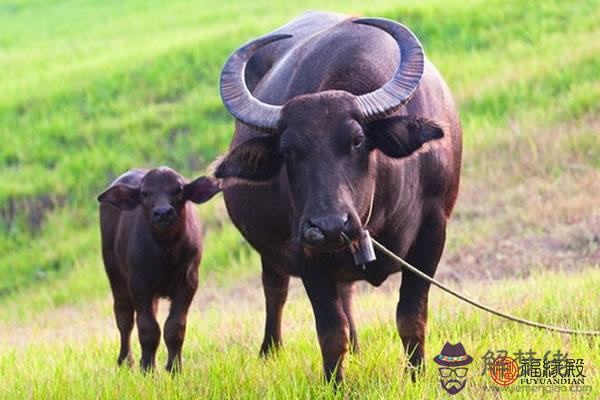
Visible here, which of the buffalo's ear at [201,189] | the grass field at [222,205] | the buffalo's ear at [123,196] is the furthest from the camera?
the buffalo's ear at [123,196]

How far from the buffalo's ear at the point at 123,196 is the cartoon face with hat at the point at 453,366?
2.52 meters

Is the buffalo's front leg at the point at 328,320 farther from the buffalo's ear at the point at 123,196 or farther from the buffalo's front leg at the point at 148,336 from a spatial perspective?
the buffalo's ear at the point at 123,196

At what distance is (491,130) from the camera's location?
13.1 meters

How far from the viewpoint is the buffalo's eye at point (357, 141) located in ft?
16.4

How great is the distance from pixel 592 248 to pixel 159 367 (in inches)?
175

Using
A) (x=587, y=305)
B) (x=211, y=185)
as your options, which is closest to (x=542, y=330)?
(x=587, y=305)

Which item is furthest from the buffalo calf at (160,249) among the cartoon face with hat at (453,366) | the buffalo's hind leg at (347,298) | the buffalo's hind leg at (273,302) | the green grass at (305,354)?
the cartoon face with hat at (453,366)

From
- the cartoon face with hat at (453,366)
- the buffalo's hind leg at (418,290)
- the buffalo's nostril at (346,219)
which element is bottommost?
the cartoon face with hat at (453,366)

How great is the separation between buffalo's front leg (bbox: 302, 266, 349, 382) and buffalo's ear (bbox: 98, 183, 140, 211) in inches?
81.7

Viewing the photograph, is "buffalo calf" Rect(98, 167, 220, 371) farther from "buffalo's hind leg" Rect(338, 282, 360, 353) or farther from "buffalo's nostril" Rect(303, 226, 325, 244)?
"buffalo's nostril" Rect(303, 226, 325, 244)

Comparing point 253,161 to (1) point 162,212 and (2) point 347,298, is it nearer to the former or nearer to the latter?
(1) point 162,212

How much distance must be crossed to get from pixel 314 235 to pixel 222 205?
8.88 m

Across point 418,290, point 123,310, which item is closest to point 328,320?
point 418,290

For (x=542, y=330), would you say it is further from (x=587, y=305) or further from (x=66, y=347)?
(x=66, y=347)
